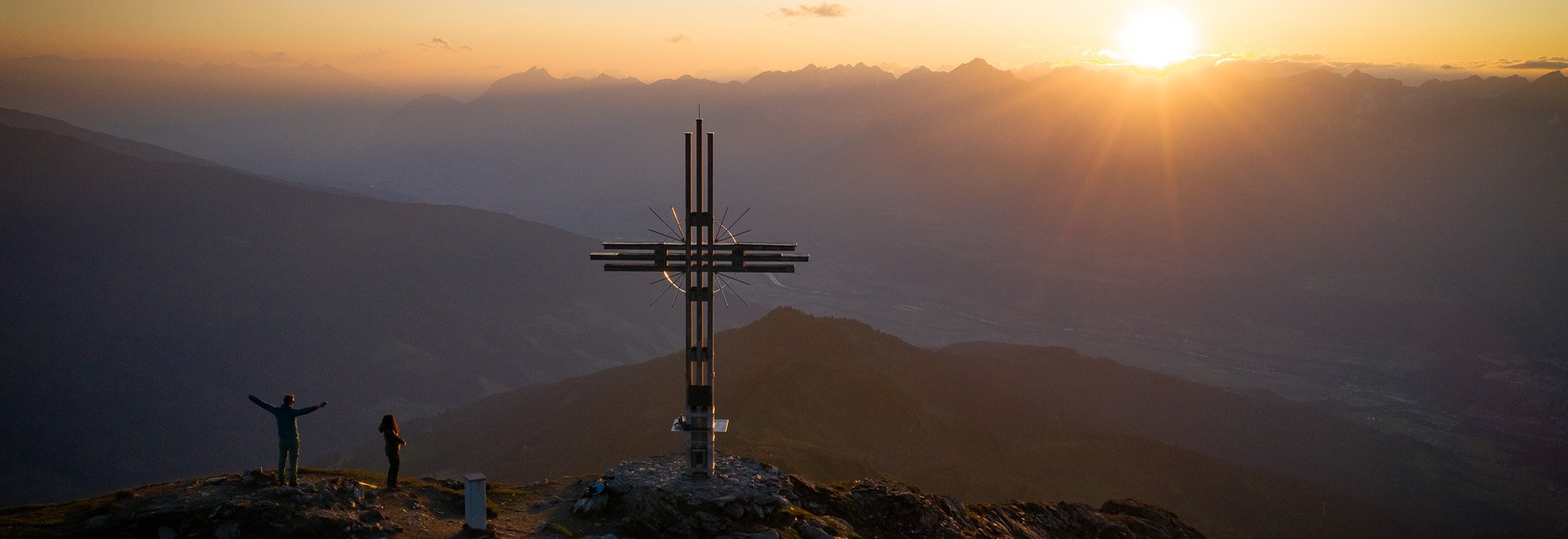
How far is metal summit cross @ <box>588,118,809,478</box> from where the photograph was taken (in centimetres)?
2139

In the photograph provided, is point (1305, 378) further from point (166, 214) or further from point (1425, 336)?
point (166, 214)

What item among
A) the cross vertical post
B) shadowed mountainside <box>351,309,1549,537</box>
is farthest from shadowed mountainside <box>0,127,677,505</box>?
the cross vertical post

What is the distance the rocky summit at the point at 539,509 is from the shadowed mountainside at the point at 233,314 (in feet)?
279

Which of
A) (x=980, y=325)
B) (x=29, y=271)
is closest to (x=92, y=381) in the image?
(x=29, y=271)

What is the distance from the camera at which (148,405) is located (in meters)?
110

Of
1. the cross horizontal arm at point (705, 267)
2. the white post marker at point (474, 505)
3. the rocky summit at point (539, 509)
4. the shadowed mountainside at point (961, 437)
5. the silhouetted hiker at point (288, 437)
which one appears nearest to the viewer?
the rocky summit at point (539, 509)

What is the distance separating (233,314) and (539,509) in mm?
131396

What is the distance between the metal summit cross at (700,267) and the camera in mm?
21391

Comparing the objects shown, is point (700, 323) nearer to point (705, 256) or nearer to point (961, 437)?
point (705, 256)

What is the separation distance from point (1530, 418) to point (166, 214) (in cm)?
18888

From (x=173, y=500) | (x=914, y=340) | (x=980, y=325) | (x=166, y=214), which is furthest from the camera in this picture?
(x=980, y=325)

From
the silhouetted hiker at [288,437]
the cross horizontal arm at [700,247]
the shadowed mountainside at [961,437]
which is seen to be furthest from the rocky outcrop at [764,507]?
the shadowed mountainside at [961,437]

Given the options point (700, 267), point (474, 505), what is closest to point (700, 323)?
point (700, 267)

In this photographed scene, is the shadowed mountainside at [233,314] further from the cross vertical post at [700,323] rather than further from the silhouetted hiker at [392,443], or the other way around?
the cross vertical post at [700,323]
